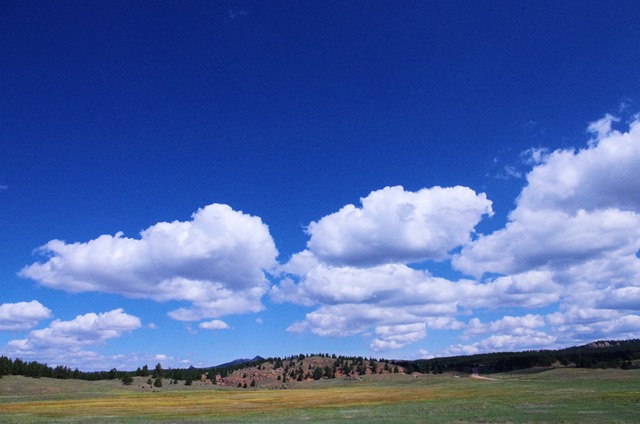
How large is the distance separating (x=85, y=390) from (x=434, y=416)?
8651 cm

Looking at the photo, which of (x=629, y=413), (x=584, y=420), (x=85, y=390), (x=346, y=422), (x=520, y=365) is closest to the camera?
(x=584, y=420)

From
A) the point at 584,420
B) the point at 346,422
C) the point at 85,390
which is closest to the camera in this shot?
the point at 584,420

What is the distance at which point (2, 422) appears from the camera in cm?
4200

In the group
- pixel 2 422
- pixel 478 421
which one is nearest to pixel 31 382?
pixel 2 422

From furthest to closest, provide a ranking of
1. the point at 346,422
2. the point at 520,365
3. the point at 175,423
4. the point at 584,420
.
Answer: the point at 520,365
the point at 175,423
the point at 346,422
the point at 584,420

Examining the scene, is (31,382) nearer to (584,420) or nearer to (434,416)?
(434,416)

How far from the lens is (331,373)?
18212 centimetres

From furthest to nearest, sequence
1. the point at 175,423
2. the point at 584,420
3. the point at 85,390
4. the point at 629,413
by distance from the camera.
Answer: the point at 85,390
the point at 175,423
the point at 629,413
the point at 584,420

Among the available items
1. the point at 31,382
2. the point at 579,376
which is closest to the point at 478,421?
the point at 579,376

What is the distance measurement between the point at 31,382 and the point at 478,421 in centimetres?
9929

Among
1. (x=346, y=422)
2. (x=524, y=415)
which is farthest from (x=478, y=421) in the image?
(x=346, y=422)

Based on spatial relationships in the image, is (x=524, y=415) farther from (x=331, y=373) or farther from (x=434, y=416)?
(x=331, y=373)

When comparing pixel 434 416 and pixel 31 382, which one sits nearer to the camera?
pixel 434 416

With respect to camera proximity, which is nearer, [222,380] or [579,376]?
[579,376]
